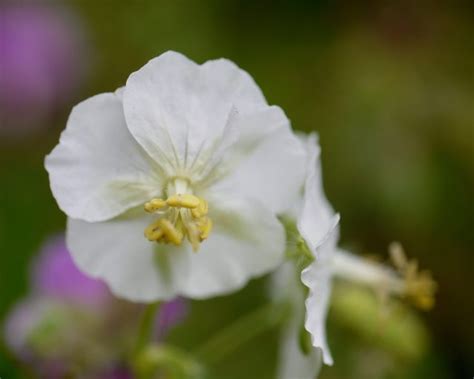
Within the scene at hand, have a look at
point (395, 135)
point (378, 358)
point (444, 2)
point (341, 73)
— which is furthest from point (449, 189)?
point (378, 358)

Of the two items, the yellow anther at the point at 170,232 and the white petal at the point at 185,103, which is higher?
the white petal at the point at 185,103

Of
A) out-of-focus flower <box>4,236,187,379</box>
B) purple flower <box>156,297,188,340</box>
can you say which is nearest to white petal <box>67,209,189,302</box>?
out-of-focus flower <box>4,236,187,379</box>

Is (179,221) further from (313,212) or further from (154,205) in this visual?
(313,212)

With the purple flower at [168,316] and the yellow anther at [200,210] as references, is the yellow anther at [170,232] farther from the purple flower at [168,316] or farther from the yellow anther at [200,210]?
the purple flower at [168,316]

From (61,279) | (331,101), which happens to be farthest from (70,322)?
(331,101)

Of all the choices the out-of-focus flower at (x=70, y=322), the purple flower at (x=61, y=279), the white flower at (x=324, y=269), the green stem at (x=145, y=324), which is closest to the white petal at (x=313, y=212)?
the white flower at (x=324, y=269)

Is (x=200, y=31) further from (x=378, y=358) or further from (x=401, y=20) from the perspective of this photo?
(x=378, y=358)

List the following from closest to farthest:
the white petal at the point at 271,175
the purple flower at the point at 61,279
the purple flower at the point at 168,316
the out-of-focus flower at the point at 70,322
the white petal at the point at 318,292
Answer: the white petal at the point at 318,292 < the white petal at the point at 271,175 < the out-of-focus flower at the point at 70,322 < the purple flower at the point at 168,316 < the purple flower at the point at 61,279
